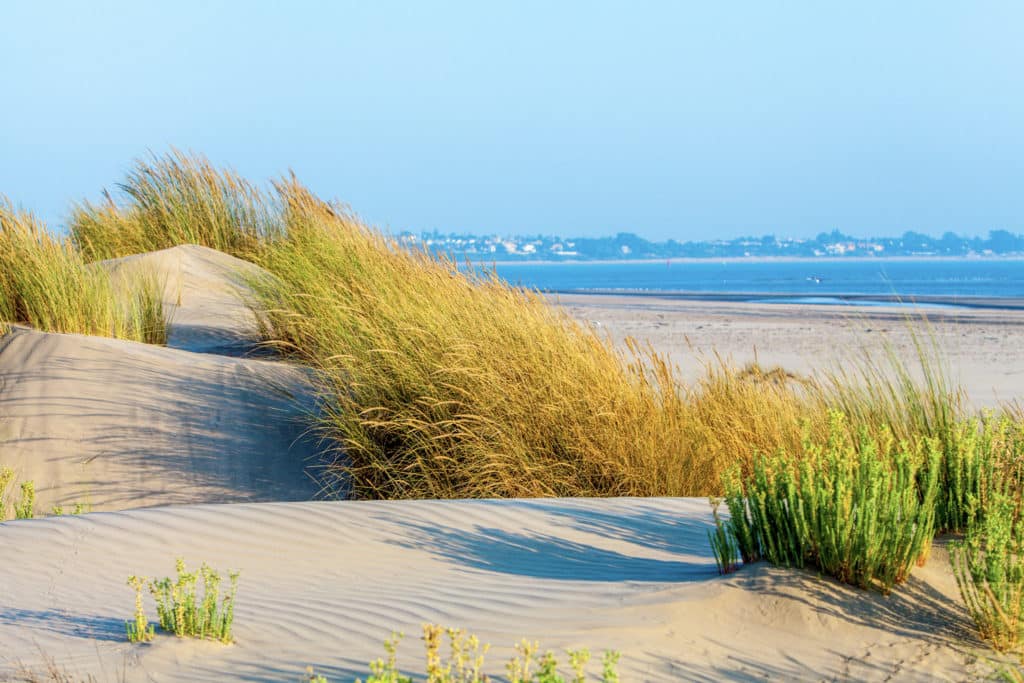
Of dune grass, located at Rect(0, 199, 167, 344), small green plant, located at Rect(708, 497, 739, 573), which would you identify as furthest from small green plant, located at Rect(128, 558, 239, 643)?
dune grass, located at Rect(0, 199, 167, 344)

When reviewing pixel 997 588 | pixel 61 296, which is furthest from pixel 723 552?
pixel 61 296

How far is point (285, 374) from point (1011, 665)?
18.6 ft

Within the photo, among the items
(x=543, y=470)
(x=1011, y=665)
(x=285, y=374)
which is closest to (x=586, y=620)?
(x=1011, y=665)

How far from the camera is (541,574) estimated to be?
4.04 meters

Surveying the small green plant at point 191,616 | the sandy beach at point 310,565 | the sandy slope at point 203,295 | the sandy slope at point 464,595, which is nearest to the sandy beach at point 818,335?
the sandy slope at point 203,295

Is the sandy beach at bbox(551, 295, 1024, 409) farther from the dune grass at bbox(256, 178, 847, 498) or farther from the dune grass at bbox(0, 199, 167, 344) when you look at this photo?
the dune grass at bbox(0, 199, 167, 344)

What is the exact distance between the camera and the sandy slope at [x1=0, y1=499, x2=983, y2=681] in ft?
10.3

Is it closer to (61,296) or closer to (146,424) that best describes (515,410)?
(146,424)

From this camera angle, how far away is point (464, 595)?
12.4 ft

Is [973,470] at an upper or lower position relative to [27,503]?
upper

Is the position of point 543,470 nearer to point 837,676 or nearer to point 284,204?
point 837,676

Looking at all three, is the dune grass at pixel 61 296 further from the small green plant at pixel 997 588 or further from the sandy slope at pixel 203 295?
the small green plant at pixel 997 588

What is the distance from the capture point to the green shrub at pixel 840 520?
3494 mm

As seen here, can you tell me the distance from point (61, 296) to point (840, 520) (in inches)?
276
